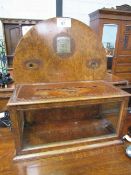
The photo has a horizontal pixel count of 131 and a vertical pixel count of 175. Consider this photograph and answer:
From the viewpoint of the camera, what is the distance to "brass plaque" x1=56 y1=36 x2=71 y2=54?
2.57 ft

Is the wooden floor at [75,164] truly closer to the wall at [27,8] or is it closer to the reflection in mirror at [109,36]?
the reflection in mirror at [109,36]

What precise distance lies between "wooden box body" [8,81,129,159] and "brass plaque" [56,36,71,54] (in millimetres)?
181

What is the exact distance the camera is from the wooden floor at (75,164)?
0.62m

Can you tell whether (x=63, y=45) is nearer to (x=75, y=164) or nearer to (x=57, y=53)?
(x=57, y=53)

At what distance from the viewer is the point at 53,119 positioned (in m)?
0.92

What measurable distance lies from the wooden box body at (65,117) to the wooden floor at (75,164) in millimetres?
33

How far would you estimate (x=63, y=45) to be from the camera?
0.79m

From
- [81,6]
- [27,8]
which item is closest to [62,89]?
[27,8]

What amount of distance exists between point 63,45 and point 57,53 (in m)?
0.05

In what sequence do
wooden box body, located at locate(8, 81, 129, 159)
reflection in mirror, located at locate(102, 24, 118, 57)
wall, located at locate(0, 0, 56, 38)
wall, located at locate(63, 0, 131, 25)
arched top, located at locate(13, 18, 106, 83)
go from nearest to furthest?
wooden box body, located at locate(8, 81, 129, 159), arched top, located at locate(13, 18, 106, 83), reflection in mirror, located at locate(102, 24, 118, 57), wall, located at locate(0, 0, 56, 38), wall, located at locate(63, 0, 131, 25)

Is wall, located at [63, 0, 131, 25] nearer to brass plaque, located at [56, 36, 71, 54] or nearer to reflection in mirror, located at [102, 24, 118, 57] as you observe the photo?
reflection in mirror, located at [102, 24, 118, 57]

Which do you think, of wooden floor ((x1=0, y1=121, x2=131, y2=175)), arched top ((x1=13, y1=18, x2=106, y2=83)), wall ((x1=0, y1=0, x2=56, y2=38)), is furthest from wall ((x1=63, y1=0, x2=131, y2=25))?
wooden floor ((x1=0, y1=121, x2=131, y2=175))

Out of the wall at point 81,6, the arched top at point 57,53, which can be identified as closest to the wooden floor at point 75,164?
the arched top at point 57,53

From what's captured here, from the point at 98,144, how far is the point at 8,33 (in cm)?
224
